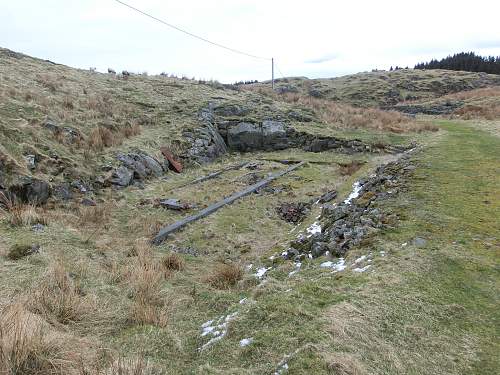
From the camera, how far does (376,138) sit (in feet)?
64.2

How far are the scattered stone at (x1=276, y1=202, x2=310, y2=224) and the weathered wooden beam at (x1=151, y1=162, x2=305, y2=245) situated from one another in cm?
151

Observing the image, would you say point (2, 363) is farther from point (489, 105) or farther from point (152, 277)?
point (489, 105)

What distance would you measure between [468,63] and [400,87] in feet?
113

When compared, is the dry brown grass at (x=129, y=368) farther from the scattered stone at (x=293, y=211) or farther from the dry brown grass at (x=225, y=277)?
the scattered stone at (x=293, y=211)

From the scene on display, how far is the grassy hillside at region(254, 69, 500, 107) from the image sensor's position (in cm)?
6019

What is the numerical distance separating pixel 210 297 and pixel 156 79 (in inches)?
1007

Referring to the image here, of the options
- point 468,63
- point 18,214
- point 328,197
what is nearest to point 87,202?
point 18,214

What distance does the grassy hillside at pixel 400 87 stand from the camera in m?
60.2

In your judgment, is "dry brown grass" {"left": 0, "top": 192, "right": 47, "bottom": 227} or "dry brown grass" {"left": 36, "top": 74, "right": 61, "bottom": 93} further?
"dry brown grass" {"left": 36, "top": 74, "right": 61, "bottom": 93}

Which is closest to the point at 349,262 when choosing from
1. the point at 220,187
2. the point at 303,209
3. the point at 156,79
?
the point at 303,209

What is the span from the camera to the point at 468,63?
87.9 m

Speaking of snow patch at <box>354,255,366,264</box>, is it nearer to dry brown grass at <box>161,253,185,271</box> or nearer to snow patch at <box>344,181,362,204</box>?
dry brown grass at <box>161,253,185,271</box>

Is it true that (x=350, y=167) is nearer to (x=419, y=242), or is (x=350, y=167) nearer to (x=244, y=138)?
(x=244, y=138)

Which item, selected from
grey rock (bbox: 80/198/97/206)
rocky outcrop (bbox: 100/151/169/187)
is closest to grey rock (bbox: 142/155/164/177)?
rocky outcrop (bbox: 100/151/169/187)
